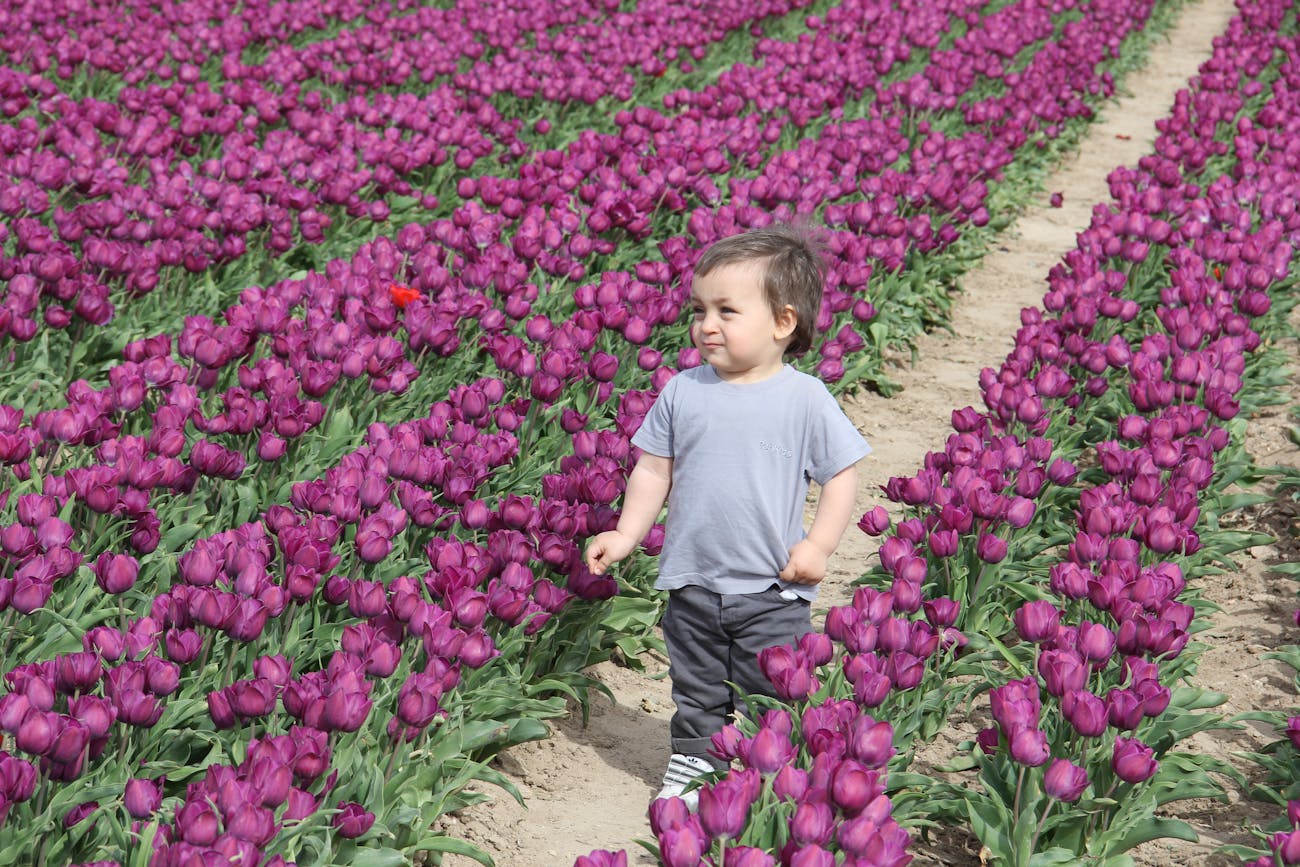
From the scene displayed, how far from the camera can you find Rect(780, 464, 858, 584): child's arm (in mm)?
3406

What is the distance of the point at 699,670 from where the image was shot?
3.64 metres

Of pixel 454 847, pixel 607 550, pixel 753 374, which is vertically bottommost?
pixel 454 847

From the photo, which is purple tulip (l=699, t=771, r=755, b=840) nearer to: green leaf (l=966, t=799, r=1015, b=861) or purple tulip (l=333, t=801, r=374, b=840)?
purple tulip (l=333, t=801, r=374, b=840)

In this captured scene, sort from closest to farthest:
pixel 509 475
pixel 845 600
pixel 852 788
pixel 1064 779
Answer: pixel 852 788 → pixel 1064 779 → pixel 509 475 → pixel 845 600

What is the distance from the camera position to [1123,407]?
18.1ft

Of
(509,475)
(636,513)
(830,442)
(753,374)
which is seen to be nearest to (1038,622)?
(830,442)

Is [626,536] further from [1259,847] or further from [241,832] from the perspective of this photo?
[1259,847]

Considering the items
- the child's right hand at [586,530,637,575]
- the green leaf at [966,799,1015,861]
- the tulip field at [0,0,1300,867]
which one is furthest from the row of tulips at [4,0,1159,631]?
the green leaf at [966,799,1015,861]

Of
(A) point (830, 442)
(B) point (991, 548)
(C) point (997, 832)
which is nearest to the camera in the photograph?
(C) point (997, 832)

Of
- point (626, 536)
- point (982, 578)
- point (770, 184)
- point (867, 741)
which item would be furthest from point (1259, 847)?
point (770, 184)

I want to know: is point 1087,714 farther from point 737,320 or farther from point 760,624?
point 737,320

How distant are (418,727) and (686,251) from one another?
332 cm

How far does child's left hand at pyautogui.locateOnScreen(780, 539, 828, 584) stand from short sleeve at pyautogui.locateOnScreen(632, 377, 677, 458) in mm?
442

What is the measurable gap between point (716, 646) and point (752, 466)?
1.50 ft
